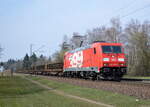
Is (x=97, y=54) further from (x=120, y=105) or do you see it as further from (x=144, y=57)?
(x=144, y=57)

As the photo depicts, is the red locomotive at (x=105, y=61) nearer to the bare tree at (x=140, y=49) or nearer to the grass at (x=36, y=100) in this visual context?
the grass at (x=36, y=100)

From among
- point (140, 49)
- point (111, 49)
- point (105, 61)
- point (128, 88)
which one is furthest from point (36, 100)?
point (140, 49)

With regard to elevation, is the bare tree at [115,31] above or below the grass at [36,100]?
above

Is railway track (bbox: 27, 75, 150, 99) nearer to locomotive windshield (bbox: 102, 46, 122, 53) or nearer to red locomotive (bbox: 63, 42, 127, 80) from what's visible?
red locomotive (bbox: 63, 42, 127, 80)

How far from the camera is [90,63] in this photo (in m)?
24.7

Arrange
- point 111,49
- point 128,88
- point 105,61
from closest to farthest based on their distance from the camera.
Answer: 1. point 128,88
2. point 105,61
3. point 111,49

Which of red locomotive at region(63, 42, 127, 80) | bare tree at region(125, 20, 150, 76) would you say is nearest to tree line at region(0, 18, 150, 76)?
bare tree at region(125, 20, 150, 76)

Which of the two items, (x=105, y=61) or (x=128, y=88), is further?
(x=105, y=61)

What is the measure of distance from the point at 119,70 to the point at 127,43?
3585cm

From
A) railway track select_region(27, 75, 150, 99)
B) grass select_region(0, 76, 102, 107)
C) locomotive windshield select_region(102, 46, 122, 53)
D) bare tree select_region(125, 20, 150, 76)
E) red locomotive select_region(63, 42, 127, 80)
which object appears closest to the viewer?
grass select_region(0, 76, 102, 107)

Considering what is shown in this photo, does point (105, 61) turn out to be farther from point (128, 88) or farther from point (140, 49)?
point (140, 49)

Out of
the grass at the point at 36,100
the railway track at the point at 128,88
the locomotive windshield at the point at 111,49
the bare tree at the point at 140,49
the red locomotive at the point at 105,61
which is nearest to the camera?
the grass at the point at 36,100

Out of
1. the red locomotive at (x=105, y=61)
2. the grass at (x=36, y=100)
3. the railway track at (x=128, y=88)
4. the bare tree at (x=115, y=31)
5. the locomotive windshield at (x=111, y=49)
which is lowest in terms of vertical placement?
the grass at (x=36, y=100)

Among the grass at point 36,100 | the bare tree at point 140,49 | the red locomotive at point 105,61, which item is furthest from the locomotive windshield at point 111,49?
the bare tree at point 140,49
